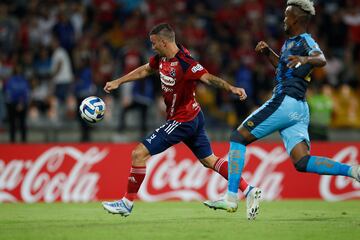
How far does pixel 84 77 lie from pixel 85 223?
8.85 m

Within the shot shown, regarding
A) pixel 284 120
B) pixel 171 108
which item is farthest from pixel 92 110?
pixel 284 120

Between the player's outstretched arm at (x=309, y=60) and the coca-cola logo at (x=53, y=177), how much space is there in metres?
7.99

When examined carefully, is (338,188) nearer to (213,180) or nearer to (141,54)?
(213,180)

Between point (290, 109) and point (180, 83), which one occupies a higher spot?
point (180, 83)

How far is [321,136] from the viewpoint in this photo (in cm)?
1794

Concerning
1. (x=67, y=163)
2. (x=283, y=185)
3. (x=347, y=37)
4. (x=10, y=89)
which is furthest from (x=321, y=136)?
(x=10, y=89)

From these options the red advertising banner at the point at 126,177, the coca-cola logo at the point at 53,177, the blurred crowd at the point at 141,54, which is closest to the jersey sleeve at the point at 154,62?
the red advertising banner at the point at 126,177

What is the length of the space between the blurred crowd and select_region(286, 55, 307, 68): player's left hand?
9310 millimetres

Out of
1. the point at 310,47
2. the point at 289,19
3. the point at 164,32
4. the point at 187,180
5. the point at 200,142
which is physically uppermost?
the point at 289,19

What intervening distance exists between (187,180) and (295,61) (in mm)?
7669

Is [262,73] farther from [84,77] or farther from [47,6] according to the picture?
[47,6]

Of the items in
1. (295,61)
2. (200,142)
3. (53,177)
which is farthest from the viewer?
(53,177)

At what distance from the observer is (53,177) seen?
1572 centimetres

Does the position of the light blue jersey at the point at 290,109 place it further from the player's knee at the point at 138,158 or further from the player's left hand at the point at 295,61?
the player's knee at the point at 138,158
